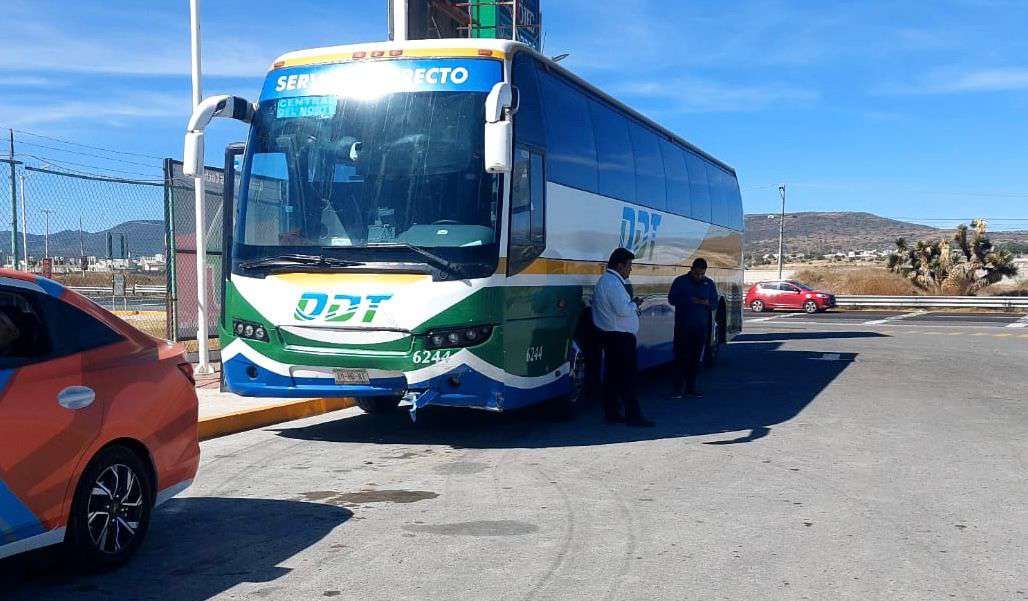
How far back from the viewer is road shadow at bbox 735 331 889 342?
26909mm

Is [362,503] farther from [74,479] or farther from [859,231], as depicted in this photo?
[859,231]

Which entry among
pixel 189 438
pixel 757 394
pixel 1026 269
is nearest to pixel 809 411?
pixel 757 394

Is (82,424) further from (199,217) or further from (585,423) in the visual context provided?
(199,217)

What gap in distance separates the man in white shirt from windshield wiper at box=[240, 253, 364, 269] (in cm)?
284

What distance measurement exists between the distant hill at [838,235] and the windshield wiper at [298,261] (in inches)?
6405

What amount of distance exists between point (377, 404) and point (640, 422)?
2.97m

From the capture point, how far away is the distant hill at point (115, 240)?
13703mm

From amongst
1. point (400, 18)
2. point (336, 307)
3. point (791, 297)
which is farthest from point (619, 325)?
point (791, 297)

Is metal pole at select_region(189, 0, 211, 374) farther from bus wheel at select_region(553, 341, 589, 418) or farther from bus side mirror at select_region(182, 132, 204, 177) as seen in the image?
bus wheel at select_region(553, 341, 589, 418)

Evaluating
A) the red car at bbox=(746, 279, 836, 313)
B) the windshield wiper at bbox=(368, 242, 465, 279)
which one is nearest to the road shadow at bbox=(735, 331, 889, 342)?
the red car at bbox=(746, 279, 836, 313)

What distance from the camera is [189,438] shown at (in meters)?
5.97

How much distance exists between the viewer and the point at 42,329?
16.7ft

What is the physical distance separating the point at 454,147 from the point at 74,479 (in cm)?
493

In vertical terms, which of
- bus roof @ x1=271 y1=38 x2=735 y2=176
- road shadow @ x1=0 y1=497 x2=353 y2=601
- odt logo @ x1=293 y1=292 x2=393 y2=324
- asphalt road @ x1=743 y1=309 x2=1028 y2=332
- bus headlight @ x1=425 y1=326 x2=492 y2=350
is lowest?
asphalt road @ x1=743 y1=309 x2=1028 y2=332
